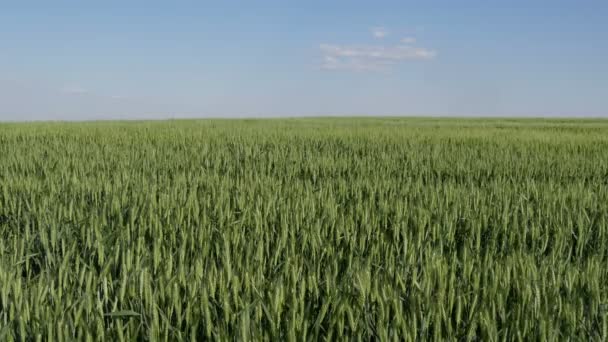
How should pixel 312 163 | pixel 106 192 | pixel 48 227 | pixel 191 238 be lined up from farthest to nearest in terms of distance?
pixel 312 163, pixel 106 192, pixel 48 227, pixel 191 238

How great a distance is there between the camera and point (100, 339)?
147cm

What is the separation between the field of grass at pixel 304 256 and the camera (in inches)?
59.7

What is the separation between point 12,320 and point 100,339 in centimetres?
25

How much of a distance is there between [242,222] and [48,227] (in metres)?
0.93

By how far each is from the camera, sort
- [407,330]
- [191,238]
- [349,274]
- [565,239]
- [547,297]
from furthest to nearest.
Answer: [565,239]
[191,238]
[349,274]
[547,297]
[407,330]

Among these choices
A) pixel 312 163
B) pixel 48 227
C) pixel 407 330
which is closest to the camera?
pixel 407 330

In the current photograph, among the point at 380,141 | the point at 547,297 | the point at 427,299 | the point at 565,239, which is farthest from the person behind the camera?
the point at 380,141

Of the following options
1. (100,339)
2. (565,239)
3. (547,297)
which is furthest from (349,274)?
(565,239)

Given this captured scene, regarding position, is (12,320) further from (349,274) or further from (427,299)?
(427,299)

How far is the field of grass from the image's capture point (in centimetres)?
152

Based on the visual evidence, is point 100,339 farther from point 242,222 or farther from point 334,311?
point 242,222

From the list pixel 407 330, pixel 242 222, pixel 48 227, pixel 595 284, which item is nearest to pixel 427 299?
pixel 407 330

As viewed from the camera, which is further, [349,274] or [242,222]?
[242,222]

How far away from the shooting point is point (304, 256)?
2.38 m
